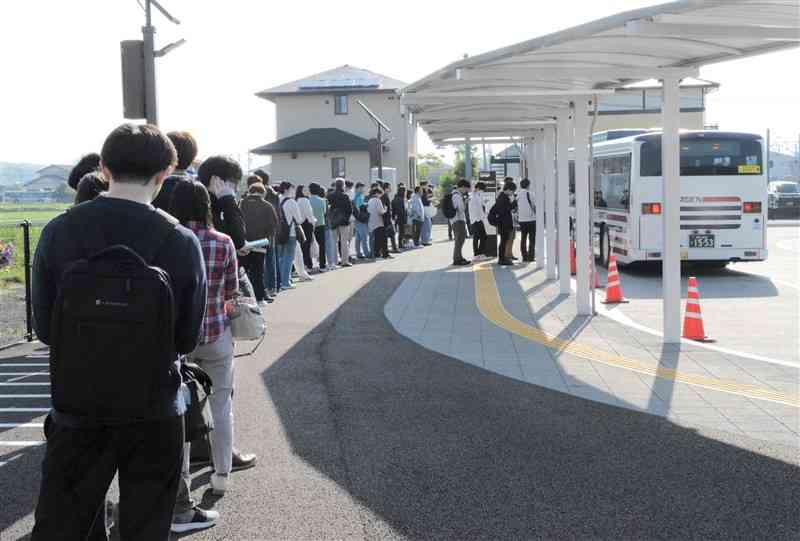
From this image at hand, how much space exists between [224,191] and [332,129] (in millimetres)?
56614

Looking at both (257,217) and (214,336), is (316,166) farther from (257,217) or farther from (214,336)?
(214,336)

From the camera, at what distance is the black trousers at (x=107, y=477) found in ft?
10.5

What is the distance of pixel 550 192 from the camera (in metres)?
18.0

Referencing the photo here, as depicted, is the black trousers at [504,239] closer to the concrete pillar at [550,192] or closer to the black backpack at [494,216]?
the black backpack at [494,216]

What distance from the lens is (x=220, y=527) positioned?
4.91 m

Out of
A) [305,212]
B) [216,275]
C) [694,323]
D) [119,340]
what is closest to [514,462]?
[216,275]

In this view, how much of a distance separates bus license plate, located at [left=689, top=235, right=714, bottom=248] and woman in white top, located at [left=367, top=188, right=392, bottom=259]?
7335 mm

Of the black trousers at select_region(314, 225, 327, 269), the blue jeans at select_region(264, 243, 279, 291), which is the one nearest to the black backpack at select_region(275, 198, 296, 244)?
the blue jeans at select_region(264, 243, 279, 291)

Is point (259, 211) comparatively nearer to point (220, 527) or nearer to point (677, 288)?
point (677, 288)

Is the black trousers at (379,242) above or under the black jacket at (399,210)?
under

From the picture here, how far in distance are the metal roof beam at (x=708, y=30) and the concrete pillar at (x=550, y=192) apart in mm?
→ 9068

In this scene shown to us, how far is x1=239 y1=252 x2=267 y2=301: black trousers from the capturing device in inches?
516

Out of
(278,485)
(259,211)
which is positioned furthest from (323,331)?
(278,485)

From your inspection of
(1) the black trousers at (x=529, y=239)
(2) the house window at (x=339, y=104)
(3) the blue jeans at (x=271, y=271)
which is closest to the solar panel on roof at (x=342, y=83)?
(2) the house window at (x=339, y=104)
